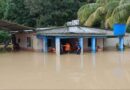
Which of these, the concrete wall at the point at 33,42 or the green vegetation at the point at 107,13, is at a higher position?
the green vegetation at the point at 107,13

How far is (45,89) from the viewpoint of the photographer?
36.0 feet

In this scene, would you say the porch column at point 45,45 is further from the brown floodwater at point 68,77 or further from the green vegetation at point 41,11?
the green vegetation at point 41,11

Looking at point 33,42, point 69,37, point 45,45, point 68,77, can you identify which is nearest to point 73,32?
point 69,37

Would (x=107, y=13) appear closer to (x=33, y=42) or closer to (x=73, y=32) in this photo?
(x=73, y=32)

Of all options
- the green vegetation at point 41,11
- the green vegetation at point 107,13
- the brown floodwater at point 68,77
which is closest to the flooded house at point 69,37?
the green vegetation at point 107,13

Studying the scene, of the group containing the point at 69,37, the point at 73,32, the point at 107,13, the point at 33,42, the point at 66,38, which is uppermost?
the point at 107,13

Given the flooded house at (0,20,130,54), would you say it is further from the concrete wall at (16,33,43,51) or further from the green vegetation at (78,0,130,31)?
the green vegetation at (78,0,130,31)

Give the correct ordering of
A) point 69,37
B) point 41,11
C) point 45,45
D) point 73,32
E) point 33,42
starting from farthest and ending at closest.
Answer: point 41,11
point 33,42
point 45,45
point 73,32
point 69,37

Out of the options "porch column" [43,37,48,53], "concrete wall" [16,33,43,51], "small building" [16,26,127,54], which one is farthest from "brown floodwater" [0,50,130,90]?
"concrete wall" [16,33,43,51]

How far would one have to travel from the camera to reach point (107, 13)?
27812mm

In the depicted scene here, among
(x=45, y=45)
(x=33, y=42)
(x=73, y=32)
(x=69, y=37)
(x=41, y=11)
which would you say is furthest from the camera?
(x=41, y=11)

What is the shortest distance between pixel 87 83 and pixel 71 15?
2622cm

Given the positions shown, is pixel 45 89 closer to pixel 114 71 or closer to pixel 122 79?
pixel 122 79

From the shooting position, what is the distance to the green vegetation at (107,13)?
25164mm
